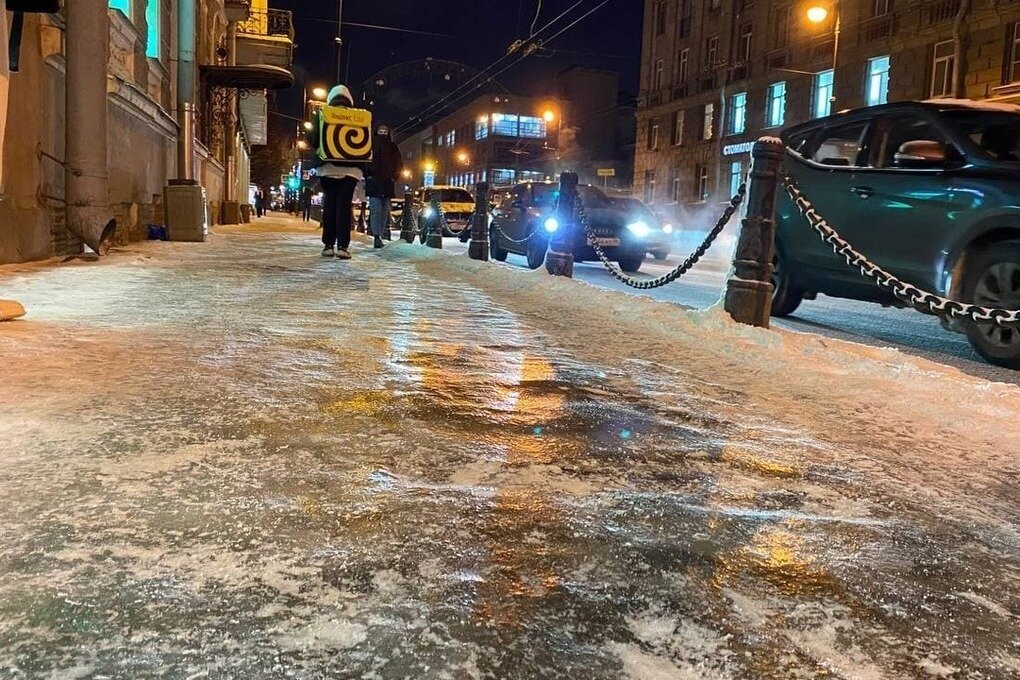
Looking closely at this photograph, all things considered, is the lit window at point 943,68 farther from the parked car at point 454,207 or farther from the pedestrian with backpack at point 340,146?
the pedestrian with backpack at point 340,146

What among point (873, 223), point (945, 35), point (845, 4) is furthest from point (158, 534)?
point (845, 4)

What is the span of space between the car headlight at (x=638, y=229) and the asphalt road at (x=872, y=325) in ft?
4.82

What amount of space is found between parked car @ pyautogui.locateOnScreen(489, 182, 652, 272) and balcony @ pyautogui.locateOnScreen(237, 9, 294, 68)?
15.9 meters

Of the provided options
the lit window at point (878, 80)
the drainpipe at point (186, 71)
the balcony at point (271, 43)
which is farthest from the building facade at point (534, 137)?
the drainpipe at point (186, 71)

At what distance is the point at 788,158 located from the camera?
6.85m

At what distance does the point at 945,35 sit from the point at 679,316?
23305 millimetres

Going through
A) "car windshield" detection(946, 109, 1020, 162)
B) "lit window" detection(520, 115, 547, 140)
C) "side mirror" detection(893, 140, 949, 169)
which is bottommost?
"side mirror" detection(893, 140, 949, 169)

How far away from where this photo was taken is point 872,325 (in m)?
7.11

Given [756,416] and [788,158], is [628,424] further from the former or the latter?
[788,158]

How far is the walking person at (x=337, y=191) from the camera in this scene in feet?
32.8

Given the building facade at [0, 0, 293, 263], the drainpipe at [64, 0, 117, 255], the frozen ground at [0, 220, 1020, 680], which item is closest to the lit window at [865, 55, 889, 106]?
the building facade at [0, 0, 293, 263]

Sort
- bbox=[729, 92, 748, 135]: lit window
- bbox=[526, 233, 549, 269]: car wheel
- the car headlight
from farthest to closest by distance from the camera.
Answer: bbox=[729, 92, 748, 135]: lit window → the car headlight → bbox=[526, 233, 549, 269]: car wheel

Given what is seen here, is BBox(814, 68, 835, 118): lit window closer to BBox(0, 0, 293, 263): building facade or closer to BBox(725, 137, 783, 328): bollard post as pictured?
BBox(0, 0, 293, 263): building facade

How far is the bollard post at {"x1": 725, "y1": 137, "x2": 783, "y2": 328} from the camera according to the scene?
18.2 ft
